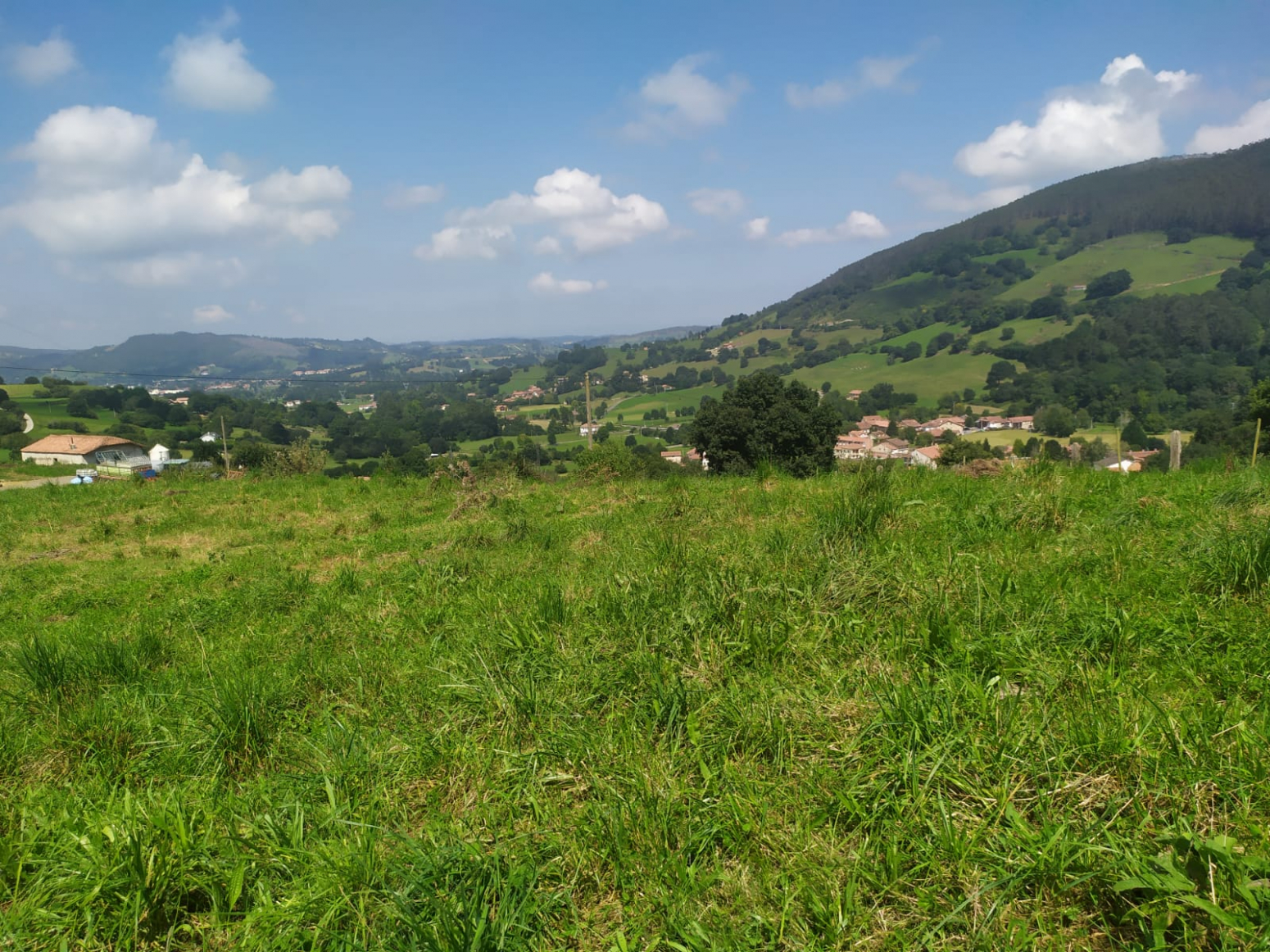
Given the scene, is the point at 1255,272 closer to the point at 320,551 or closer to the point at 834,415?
the point at 834,415

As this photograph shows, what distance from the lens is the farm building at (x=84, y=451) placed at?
41375mm

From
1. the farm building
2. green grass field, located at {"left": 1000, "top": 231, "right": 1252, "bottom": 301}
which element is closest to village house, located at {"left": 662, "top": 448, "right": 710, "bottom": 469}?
the farm building

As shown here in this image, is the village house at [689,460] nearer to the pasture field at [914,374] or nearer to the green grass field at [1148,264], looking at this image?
the pasture field at [914,374]

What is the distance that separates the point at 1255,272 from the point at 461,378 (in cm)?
17328

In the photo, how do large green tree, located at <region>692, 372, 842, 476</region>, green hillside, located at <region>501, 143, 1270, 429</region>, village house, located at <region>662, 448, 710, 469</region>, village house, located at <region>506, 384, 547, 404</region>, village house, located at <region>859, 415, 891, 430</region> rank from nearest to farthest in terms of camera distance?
large green tree, located at <region>692, 372, 842, 476</region> < village house, located at <region>662, 448, 710, 469</region> < village house, located at <region>859, 415, 891, 430</region> < green hillside, located at <region>501, 143, 1270, 429</region> < village house, located at <region>506, 384, 547, 404</region>

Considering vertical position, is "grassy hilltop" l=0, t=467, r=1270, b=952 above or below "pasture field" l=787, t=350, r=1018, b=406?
below

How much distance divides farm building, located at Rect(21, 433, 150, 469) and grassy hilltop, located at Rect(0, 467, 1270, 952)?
4573cm

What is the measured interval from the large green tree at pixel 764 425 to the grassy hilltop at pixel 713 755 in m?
18.1

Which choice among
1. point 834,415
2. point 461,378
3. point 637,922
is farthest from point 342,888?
point 461,378

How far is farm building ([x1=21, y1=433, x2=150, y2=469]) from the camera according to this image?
41.4 metres

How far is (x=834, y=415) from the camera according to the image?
25516 mm

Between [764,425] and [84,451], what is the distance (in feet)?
153

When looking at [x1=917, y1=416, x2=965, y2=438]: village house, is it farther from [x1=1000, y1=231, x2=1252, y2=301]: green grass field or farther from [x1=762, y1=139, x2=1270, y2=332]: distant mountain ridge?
[x1=762, y1=139, x2=1270, y2=332]: distant mountain ridge

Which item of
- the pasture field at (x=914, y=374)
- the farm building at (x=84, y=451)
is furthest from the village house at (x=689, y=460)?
the pasture field at (x=914, y=374)
